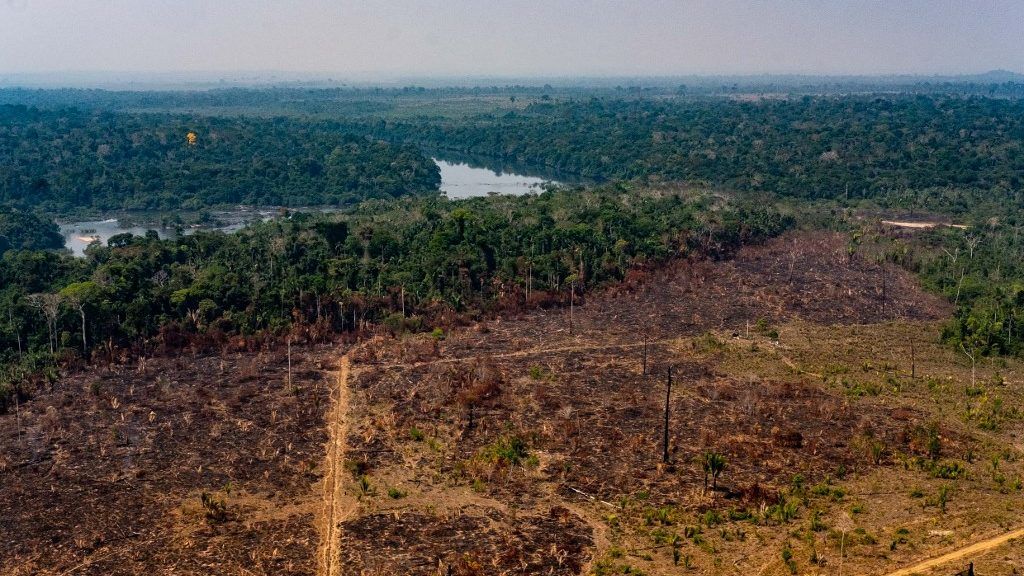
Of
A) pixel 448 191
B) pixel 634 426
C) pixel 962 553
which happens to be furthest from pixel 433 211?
pixel 962 553

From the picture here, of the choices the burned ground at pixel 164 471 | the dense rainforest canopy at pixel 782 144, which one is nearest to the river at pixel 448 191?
the dense rainforest canopy at pixel 782 144

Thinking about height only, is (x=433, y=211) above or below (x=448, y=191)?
above

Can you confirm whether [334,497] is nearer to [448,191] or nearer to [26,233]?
[26,233]

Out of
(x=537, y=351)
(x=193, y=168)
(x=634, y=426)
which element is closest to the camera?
(x=634, y=426)

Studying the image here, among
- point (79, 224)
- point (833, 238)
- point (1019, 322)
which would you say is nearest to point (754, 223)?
point (833, 238)

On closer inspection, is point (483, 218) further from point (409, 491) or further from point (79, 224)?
point (79, 224)

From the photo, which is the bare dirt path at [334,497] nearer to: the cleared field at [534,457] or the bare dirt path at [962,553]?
the cleared field at [534,457]

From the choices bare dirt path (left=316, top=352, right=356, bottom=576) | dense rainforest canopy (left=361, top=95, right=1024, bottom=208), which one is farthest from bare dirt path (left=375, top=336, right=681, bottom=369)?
dense rainforest canopy (left=361, top=95, right=1024, bottom=208)
